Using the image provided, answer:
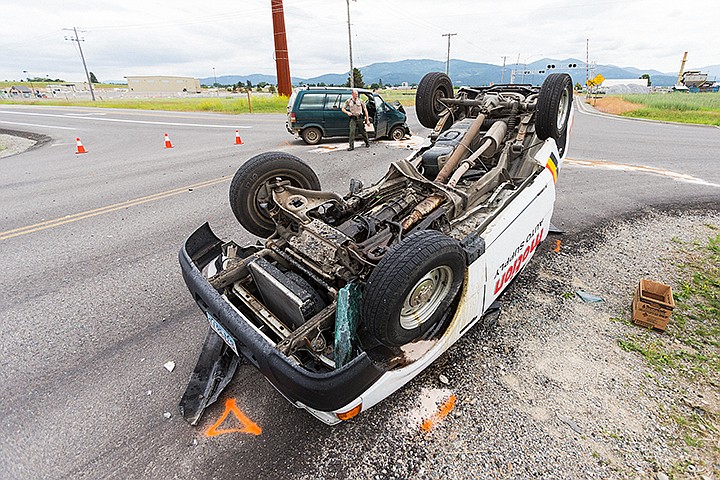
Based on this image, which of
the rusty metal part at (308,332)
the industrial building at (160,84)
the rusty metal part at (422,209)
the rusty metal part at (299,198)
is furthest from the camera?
the industrial building at (160,84)

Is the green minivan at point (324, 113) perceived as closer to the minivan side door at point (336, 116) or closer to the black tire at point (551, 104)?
the minivan side door at point (336, 116)

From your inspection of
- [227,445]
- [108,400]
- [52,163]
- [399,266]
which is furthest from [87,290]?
[52,163]

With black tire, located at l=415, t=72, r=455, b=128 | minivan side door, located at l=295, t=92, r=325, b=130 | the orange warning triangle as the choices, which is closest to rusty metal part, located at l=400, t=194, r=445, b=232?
the orange warning triangle

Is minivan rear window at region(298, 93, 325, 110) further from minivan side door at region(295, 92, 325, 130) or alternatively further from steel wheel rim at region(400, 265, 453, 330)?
steel wheel rim at region(400, 265, 453, 330)

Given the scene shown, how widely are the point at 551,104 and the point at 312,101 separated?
8.51 metres

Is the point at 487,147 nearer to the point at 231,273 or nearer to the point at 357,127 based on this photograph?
the point at 231,273

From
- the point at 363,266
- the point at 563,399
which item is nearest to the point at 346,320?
the point at 363,266

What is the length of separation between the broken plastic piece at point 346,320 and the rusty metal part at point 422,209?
77 cm

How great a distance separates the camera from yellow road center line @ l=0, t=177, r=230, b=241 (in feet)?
16.5

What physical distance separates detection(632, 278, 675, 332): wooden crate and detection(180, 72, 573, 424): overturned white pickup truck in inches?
35.7

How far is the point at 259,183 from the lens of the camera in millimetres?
3178

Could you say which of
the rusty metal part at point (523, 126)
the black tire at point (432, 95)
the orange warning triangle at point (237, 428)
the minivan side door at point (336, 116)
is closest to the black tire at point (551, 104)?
the rusty metal part at point (523, 126)

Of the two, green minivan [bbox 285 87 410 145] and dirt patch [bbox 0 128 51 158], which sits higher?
green minivan [bbox 285 87 410 145]

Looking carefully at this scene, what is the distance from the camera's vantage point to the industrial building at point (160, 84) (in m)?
73.8
